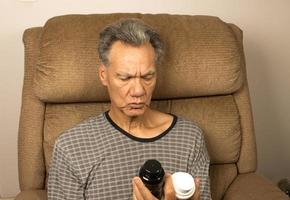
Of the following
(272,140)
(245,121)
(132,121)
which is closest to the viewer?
(132,121)

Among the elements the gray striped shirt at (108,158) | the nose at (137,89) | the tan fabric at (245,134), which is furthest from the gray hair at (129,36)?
the tan fabric at (245,134)

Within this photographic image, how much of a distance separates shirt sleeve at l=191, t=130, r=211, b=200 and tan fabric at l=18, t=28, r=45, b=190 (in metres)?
0.55

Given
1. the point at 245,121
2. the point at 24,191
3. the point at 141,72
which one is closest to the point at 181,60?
the point at 141,72

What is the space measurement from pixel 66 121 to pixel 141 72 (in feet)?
1.33

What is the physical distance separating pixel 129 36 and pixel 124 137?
33 centimetres

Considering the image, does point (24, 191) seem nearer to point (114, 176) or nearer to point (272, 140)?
point (114, 176)

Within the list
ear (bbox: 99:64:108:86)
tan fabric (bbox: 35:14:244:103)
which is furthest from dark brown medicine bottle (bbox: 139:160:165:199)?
tan fabric (bbox: 35:14:244:103)

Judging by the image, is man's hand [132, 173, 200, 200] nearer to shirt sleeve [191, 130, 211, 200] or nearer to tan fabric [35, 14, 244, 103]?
shirt sleeve [191, 130, 211, 200]

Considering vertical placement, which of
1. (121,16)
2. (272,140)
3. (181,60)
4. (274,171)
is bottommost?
(274,171)

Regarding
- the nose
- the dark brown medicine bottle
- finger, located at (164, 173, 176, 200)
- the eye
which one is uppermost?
the eye

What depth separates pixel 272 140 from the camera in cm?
205

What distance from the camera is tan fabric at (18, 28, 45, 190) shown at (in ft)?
4.42

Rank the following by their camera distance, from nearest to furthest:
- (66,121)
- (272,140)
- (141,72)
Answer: (141,72), (66,121), (272,140)

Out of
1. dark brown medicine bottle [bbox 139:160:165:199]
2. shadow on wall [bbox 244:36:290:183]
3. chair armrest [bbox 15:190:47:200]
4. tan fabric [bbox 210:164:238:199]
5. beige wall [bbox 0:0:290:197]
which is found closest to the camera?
dark brown medicine bottle [bbox 139:160:165:199]
